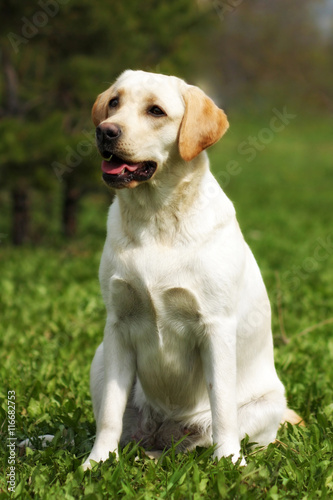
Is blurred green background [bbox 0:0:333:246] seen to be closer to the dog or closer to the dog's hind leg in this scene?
the dog

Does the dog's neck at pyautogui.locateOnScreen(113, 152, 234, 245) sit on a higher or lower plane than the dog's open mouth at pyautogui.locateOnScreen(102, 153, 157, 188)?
lower

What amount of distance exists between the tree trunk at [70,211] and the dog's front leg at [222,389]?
6414mm

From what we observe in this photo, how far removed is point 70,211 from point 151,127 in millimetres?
6362

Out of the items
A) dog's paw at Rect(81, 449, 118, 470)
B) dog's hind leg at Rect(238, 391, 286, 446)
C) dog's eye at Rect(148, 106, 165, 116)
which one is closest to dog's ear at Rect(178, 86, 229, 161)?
dog's eye at Rect(148, 106, 165, 116)

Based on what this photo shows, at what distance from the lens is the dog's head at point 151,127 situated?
2756 mm

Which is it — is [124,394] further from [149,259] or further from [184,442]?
[149,259]

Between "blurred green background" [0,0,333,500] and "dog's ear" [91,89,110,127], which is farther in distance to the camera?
"dog's ear" [91,89,110,127]

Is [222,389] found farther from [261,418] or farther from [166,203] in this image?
[166,203]

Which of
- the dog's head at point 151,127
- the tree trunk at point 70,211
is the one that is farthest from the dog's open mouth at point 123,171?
the tree trunk at point 70,211

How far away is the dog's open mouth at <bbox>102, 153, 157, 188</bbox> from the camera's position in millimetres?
2779

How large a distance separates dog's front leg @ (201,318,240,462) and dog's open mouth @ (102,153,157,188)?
0.69 meters

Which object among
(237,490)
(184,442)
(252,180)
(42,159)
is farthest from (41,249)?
(252,180)

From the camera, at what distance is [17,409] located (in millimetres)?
3596

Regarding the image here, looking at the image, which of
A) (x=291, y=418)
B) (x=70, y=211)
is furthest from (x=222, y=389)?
(x=70, y=211)
